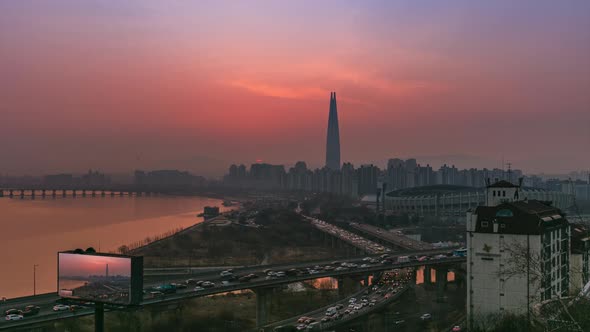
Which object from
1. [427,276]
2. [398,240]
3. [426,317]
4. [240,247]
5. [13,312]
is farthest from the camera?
[240,247]

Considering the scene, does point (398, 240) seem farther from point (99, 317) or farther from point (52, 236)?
point (99, 317)

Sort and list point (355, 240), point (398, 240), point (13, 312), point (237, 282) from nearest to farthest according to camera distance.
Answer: point (13, 312)
point (237, 282)
point (398, 240)
point (355, 240)

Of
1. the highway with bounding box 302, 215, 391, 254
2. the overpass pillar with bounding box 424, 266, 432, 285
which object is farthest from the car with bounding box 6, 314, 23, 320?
→ the highway with bounding box 302, 215, 391, 254

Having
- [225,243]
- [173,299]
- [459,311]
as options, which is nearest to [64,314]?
[173,299]

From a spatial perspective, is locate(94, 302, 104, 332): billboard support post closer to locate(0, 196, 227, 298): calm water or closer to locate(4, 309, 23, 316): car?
locate(4, 309, 23, 316): car

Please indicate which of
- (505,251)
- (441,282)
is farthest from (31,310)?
(441,282)

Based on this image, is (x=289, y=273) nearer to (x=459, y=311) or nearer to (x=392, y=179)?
(x=459, y=311)

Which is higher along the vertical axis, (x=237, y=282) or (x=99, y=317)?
(x=99, y=317)
